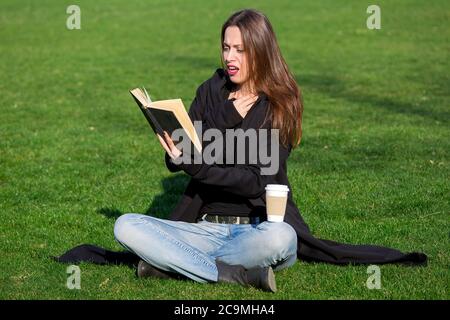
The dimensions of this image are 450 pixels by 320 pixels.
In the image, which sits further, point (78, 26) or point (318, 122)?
point (78, 26)

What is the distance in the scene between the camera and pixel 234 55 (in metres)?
5.59

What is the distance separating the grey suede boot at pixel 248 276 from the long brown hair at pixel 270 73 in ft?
2.73

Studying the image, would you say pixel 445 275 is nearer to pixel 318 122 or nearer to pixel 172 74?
pixel 318 122

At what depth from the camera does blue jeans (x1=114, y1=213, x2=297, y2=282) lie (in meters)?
5.29

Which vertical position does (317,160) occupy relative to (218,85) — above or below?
below

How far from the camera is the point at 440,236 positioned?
6.46m

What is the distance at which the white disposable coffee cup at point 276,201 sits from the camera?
5.18 meters

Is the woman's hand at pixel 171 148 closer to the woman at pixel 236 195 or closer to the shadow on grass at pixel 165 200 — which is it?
the woman at pixel 236 195

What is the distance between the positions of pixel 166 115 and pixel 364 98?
805 centimetres

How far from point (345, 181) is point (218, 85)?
2653mm

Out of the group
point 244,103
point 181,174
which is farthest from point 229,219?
point 181,174

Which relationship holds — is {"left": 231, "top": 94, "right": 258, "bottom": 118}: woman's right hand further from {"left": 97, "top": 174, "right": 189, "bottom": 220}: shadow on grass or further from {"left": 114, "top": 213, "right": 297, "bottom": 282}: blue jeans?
{"left": 97, "top": 174, "right": 189, "bottom": 220}: shadow on grass

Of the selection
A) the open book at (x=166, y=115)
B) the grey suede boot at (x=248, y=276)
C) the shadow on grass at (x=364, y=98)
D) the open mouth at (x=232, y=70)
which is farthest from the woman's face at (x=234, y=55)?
the shadow on grass at (x=364, y=98)
